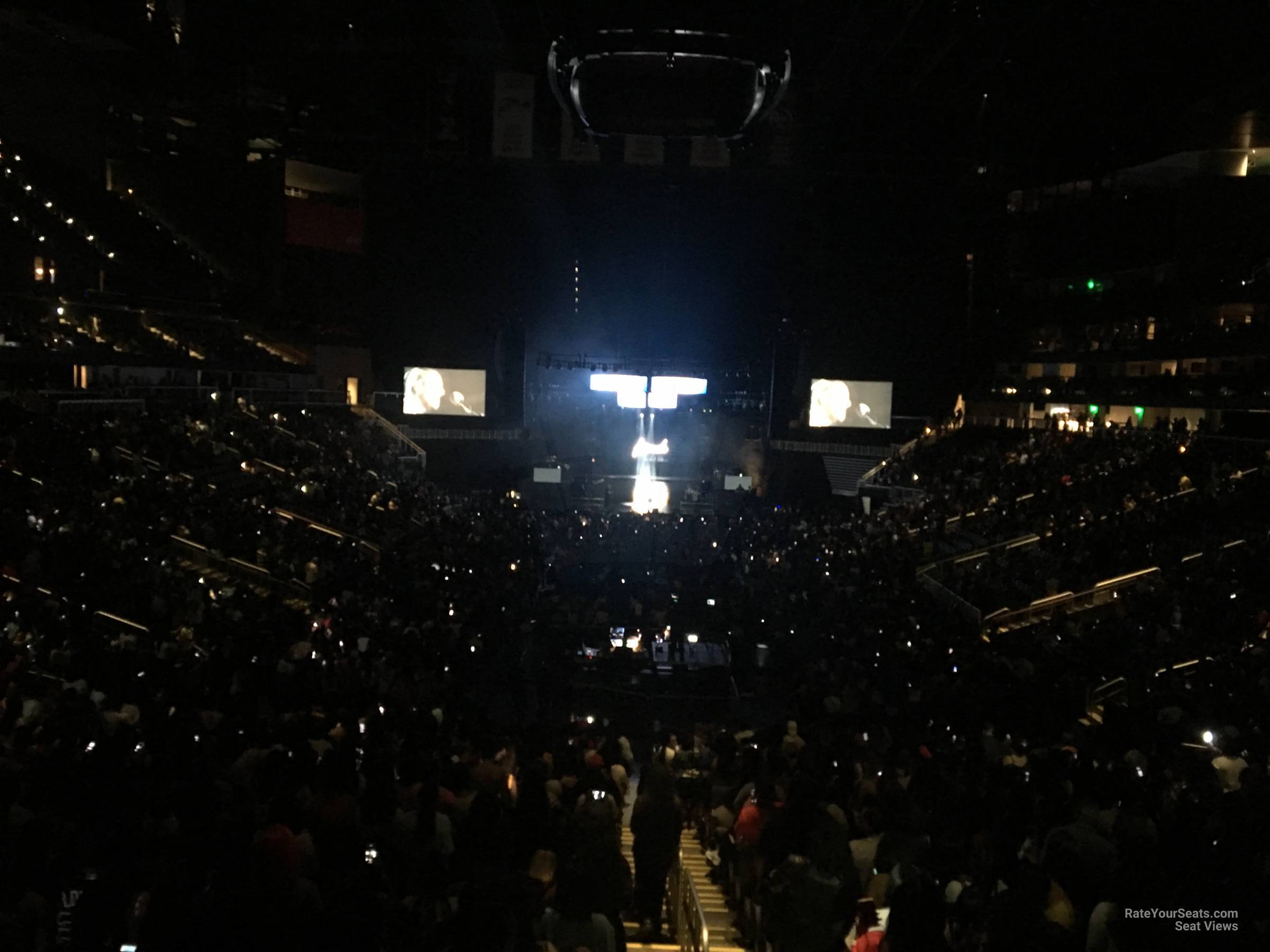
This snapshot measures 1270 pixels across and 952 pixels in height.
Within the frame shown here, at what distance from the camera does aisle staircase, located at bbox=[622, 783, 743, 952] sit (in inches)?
195

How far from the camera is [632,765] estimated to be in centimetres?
1016

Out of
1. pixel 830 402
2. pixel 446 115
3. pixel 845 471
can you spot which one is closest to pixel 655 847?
pixel 446 115

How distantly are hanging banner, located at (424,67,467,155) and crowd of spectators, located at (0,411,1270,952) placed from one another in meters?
8.65

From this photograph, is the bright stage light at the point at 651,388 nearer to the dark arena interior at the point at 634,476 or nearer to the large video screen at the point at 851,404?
the dark arena interior at the point at 634,476

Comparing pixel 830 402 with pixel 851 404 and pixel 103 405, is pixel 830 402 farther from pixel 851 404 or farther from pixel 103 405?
pixel 103 405

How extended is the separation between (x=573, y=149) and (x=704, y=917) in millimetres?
21825

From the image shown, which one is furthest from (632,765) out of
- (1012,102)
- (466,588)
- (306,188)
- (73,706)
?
(306,188)

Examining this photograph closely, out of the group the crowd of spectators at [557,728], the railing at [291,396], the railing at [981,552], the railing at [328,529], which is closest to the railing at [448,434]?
the railing at [291,396]

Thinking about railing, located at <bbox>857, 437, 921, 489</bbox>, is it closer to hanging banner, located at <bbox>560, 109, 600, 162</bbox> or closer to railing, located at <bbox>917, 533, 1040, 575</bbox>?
hanging banner, located at <bbox>560, 109, 600, 162</bbox>

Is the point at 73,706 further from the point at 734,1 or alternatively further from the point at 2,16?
the point at 2,16

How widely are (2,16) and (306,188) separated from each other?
950 centimetres

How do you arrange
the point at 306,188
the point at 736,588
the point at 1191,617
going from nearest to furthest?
the point at 1191,617 < the point at 736,588 < the point at 306,188

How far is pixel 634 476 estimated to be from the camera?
109ft

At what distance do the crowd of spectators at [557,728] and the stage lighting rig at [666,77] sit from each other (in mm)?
3714
